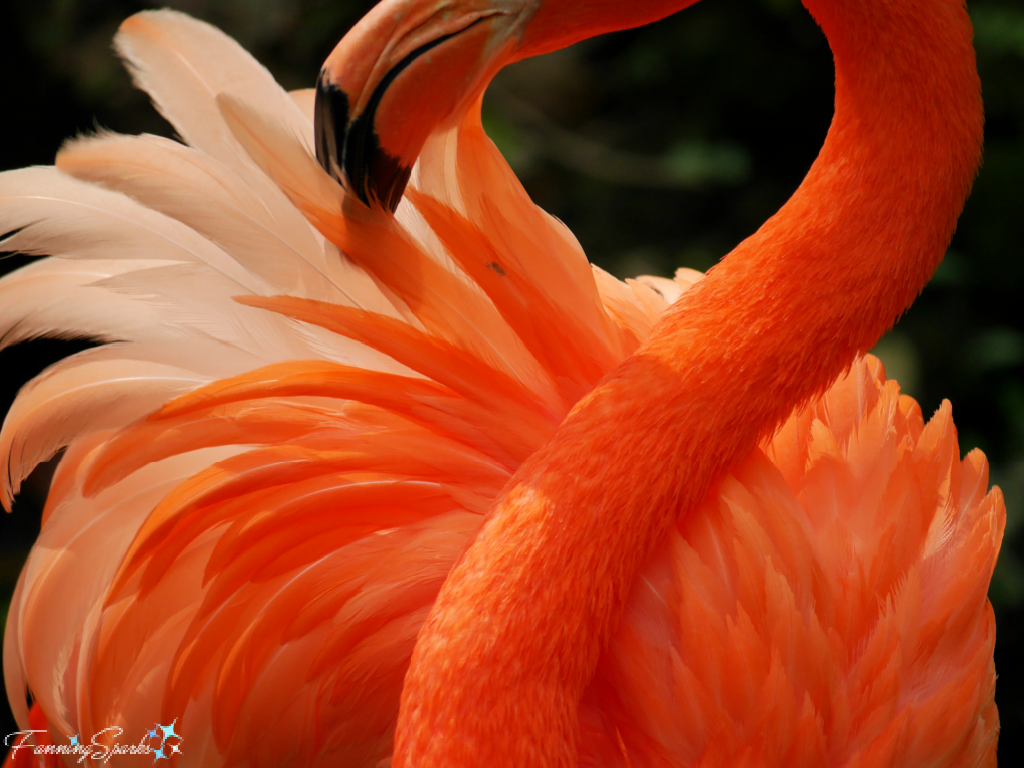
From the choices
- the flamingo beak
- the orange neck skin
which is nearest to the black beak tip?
the flamingo beak

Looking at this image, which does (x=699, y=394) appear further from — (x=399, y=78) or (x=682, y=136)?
(x=682, y=136)

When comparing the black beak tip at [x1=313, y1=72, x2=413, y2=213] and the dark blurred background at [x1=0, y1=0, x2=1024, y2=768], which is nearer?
the black beak tip at [x1=313, y1=72, x2=413, y2=213]

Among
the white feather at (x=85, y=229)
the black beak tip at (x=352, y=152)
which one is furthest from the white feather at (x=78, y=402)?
the black beak tip at (x=352, y=152)

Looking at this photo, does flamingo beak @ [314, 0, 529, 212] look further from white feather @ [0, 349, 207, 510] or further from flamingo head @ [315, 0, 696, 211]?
white feather @ [0, 349, 207, 510]

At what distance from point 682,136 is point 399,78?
2.27 meters

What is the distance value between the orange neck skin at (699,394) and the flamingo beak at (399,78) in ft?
1.14

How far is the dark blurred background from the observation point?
8.42 ft

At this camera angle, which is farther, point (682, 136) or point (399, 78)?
point (682, 136)

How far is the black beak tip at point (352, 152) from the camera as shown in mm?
789

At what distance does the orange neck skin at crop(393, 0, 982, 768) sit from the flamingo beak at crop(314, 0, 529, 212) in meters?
0.35

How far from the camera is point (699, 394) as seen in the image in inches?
37.5

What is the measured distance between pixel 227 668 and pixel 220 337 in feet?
1.38

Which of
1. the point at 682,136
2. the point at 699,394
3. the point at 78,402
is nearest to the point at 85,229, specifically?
the point at 78,402

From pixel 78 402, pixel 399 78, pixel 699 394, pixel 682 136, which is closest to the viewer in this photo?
pixel 399 78
